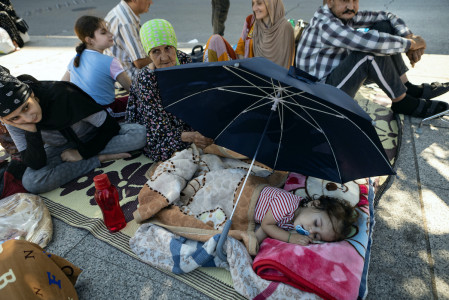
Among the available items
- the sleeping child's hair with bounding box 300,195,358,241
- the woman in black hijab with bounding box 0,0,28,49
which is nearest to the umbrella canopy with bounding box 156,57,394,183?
the sleeping child's hair with bounding box 300,195,358,241

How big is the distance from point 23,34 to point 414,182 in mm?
8837

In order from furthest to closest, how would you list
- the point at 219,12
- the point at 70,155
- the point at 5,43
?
the point at 5,43 → the point at 219,12 → the point at 70,155

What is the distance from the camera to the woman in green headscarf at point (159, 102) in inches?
100.0

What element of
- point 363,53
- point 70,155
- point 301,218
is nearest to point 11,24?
point 70,155

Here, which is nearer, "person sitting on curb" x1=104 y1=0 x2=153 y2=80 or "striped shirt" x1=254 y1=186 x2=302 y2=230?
"striped shirt" x1=254 y1=186 x2=302 y2=230

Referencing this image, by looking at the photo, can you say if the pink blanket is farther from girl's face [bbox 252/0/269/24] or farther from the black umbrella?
girl's face [bbox 252/0/269/24]

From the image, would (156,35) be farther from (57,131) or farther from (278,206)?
(278,206)

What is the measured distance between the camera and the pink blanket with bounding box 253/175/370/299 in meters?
1.51

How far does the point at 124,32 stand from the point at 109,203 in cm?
264

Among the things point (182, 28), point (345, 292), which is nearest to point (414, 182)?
point (345, 292)

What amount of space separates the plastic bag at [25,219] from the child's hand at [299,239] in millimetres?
1794

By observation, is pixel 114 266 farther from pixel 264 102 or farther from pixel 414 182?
pixel 414 182

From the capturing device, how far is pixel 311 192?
87.6 inches

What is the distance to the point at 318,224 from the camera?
1802 mm
